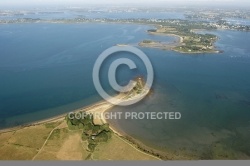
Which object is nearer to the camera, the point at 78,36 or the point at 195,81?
the point at 195,81

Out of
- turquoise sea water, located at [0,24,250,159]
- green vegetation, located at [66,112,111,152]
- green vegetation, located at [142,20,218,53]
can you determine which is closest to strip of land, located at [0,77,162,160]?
green vegetation, located at [66,112,111,152]

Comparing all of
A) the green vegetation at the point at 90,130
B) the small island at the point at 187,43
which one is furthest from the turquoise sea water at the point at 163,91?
the green vegetation at the point at 90,130

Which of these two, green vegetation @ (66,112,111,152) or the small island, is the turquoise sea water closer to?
the small island

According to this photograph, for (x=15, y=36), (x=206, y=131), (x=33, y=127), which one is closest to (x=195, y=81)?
(x=206, y=131)

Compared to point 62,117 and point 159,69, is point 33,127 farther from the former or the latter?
point 159,69

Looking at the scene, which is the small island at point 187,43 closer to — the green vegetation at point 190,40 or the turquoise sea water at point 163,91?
the green vegetation at point 190,40
